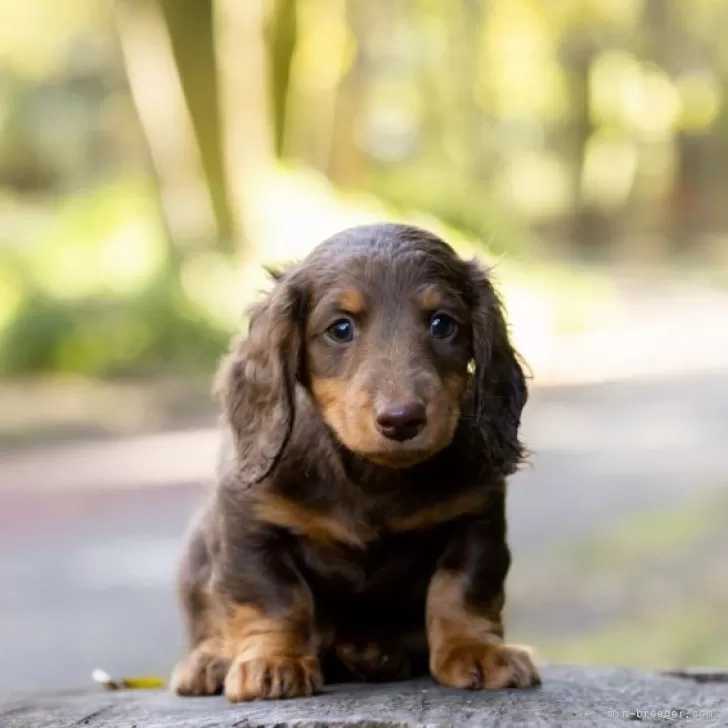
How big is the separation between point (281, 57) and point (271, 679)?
47.3 ft

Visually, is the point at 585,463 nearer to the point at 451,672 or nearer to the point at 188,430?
the point at 188,430

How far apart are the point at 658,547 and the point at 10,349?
8135mm

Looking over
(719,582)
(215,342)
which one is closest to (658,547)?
(719,582)

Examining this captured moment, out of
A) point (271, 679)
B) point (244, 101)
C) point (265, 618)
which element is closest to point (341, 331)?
point (265, 618)

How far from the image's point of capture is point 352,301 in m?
3.33

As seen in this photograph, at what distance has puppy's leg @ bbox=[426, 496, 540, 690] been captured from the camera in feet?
10.3

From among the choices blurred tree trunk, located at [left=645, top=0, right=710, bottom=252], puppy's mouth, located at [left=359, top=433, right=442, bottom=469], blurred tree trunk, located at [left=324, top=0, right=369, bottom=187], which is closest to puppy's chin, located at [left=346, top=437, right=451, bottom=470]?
puppy's mouth, located at [left=359, top=433, right=442, bottom=469]

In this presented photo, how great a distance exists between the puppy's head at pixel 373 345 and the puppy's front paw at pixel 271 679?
0.46m

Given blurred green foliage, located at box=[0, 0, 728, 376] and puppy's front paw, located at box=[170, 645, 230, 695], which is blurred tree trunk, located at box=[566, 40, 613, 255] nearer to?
blurred green foliage, located at box=[0, 0, 728, 376]

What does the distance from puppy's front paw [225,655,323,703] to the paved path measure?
10.5 feet

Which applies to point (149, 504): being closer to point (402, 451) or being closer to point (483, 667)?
point (483, 667)

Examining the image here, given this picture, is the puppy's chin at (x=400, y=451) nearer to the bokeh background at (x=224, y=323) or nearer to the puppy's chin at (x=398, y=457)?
the puppy's chin at (x=398, y=457)

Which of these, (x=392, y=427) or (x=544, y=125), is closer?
(x=392, y=427)

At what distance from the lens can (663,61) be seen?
114 ft
